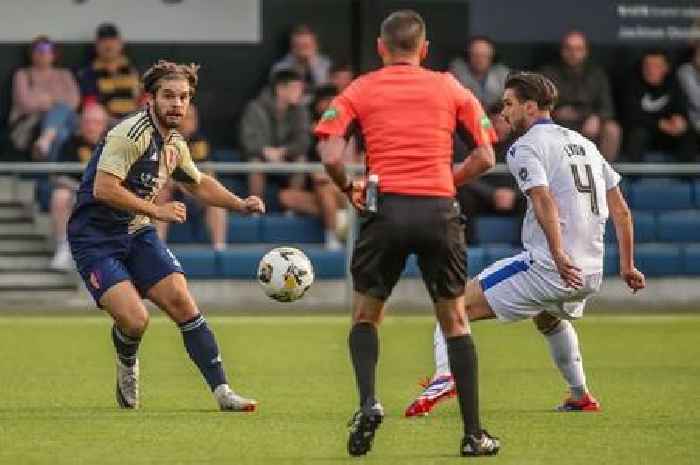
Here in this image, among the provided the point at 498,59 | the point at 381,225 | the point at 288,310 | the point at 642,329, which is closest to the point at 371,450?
→ the point at 381,225

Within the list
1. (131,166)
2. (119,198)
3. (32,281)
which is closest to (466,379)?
(119,198)

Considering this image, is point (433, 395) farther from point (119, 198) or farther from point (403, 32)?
point (403, 32)

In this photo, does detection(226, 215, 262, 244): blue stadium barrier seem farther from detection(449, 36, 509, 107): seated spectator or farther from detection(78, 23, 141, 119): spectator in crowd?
detection(449, 36, 509, 107): seated spectator

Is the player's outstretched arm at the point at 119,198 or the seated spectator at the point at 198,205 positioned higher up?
the player's outstretched arm at the point at 119,198

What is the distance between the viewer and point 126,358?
10734mm

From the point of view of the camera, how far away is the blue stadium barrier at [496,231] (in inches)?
801

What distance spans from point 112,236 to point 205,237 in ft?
30.4

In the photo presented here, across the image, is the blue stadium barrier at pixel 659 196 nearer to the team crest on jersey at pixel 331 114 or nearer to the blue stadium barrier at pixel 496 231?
the blue stadium barrier at pixel 496 231

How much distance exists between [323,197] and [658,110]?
4.25m

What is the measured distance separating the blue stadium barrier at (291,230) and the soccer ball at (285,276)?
8983 mm

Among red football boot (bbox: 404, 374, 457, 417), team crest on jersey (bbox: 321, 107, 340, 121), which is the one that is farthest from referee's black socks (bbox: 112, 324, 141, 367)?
team crest on jersey (bbox: 321, 107, 340, 121)

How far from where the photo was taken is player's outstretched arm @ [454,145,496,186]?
8609 mm

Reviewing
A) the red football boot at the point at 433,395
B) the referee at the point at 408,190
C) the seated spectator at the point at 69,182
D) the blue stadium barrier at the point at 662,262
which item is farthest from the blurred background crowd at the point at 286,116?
the referee at the point at 408,190

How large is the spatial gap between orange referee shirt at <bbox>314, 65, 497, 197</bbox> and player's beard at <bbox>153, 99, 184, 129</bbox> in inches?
80.7
